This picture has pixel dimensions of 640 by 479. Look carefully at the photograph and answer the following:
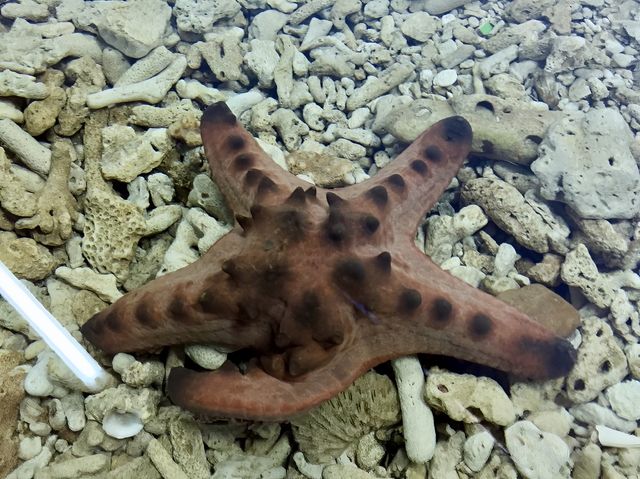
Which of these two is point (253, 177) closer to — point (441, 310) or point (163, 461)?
point (441, 310)

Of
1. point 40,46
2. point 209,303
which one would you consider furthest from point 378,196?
point 40,46

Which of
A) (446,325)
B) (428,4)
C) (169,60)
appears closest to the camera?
(446,325)

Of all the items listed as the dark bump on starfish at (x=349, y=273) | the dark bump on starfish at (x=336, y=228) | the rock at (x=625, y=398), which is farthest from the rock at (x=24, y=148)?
the rock at (x=625, y=398)

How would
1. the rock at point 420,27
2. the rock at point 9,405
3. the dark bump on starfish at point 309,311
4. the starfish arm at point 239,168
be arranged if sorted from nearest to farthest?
1. the dark bump on starfish at point 309,311
2. the rock at point 9,405
3. the starfish arm at point 239,168
4. the rock at point 420,27

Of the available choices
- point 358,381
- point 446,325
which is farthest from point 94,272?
point 446,325

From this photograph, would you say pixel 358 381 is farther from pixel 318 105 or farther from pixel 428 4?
pixel 428 4

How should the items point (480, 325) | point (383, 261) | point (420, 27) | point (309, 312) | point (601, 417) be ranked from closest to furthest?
point (309, 312) < point (383, 261) < point (480, 325) < point (601, 417) < point (420, 27)

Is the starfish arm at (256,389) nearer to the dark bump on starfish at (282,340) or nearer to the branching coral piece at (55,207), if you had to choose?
the dark bump on starfish at (282,340)
